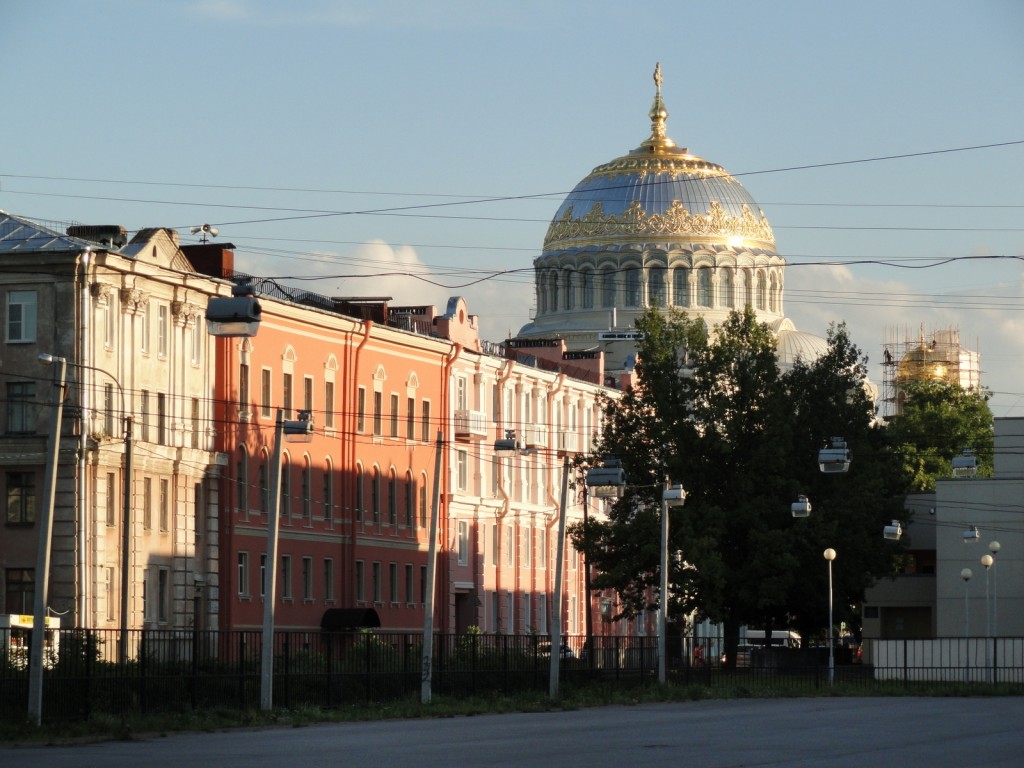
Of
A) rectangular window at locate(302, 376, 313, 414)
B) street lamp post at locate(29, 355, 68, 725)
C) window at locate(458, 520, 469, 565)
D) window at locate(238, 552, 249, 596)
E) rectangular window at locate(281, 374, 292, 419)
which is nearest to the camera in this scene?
street lamp post at locate(29, 355, 68, 725)

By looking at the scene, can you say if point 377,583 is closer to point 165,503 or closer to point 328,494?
point 328,494

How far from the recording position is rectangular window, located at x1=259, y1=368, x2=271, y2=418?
64.9 metres

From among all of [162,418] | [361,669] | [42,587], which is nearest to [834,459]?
[361,669]

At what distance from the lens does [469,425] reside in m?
78.6

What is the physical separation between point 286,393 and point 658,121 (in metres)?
87.7

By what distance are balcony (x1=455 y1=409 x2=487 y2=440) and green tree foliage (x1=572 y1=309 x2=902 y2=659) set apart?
Result: 266 inches

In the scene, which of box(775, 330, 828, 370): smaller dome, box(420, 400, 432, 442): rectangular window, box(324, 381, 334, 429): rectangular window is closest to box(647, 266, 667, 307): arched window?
box(775, 330, 828, 370): smaller dome

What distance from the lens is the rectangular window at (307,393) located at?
220 ft

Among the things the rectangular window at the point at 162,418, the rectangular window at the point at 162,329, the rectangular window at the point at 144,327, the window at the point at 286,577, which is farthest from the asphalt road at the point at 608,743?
the window at the point at 286,577

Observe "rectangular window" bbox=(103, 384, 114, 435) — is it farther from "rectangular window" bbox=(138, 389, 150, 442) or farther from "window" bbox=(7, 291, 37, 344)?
"window" bbox=(7, 291, 37, 344)

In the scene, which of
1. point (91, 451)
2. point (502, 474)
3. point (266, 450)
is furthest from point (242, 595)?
point (502, 474)

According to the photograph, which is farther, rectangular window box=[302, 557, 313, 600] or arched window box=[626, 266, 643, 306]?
arched window box=[626, 266, 643, 306]

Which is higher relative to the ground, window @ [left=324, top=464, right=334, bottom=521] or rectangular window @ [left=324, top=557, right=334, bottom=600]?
window @ [left=324, top=464, right=334, bottom=521]

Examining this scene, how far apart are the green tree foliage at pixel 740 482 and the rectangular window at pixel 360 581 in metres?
6.60
